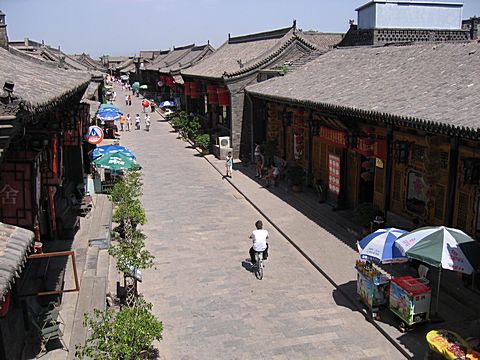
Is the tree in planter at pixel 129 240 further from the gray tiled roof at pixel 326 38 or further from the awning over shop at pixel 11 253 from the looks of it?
the gray tiled roof at pixel 326 38

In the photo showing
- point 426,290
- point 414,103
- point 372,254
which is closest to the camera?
point 426,290

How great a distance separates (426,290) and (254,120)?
1595 cm

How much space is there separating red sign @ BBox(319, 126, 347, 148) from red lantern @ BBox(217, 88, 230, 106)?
9245mm

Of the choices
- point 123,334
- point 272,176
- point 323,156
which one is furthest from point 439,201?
point 272,176

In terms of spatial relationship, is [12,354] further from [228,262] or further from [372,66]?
[372,66]

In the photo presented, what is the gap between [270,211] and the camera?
16.5 metres

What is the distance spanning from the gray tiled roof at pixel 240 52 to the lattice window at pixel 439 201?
580 inches

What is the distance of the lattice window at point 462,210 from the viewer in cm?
1055

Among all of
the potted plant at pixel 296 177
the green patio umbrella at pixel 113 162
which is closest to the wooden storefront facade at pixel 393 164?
the potted plant at pixel 296 177

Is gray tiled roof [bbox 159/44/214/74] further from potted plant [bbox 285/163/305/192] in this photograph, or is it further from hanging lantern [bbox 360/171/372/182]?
hanging lantern [bbox 360/171/372/182]

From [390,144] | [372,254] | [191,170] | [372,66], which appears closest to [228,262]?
[372,254]

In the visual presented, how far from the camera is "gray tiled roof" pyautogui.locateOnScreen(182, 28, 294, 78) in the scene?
25.7 m

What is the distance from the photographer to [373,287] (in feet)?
30.8

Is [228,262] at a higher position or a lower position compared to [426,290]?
lower
